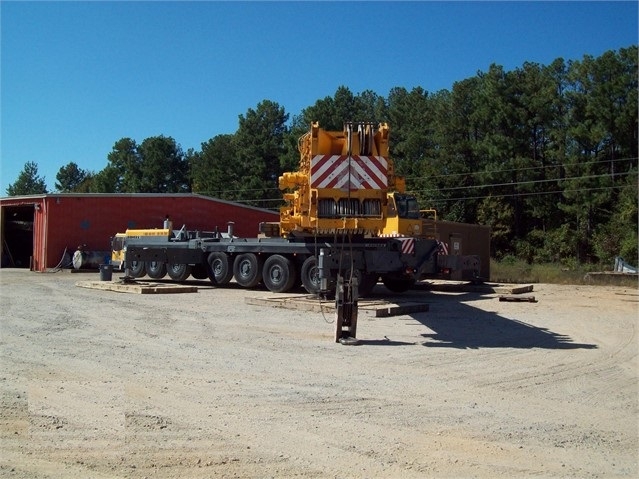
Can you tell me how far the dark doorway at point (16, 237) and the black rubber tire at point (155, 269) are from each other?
720 inches

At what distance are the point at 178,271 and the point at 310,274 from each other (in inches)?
295

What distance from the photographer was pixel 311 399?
6.78 metres

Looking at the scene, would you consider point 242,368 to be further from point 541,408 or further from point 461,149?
point 461,149

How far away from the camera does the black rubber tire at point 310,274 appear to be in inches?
674

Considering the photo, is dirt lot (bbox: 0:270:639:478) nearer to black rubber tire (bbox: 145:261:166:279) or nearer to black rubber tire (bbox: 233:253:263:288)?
black rubber tire (bbox: 233:253:263:288)

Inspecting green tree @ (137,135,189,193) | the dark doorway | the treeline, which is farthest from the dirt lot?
green tree @ (137,135,189,193)

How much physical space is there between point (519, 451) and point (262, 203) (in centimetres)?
5923

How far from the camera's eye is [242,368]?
825 cm

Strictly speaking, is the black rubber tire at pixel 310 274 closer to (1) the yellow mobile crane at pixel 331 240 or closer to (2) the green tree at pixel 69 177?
(1) the yellow mobile crane at pixel 331 240

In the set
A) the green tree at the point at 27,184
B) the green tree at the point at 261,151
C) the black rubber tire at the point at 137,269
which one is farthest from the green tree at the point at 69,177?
the black rubber tire at the point at 137,269

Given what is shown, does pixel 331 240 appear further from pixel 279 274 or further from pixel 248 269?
pixel 248 269

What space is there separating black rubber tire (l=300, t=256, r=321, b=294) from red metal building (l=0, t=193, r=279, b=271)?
19410 millimetres

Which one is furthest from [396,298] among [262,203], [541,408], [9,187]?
[9,187]

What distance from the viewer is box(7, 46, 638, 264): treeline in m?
46.9
